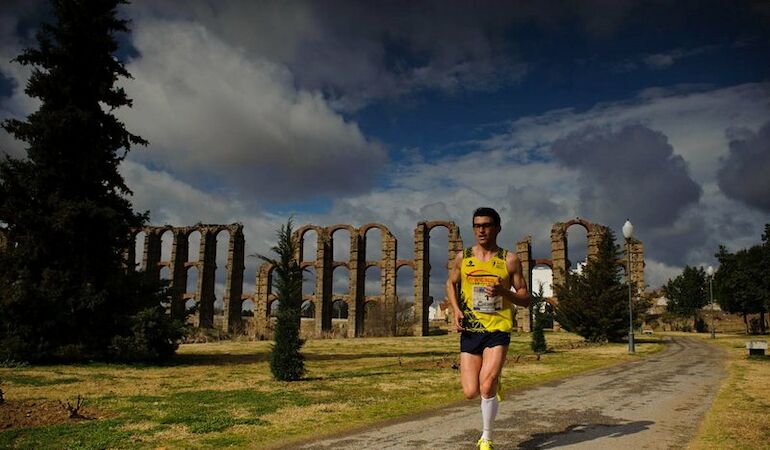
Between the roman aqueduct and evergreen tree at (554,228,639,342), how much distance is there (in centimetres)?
1716

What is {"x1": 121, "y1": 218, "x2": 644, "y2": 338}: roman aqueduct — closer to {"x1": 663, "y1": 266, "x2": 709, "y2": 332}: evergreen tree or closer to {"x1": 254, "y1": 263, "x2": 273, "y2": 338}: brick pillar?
{"x1": 254, "y1": 263, "x2": 273, "y2": 338}: brick pillar

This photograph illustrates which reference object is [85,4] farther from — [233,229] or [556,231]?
[556,231]

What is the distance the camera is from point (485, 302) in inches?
185

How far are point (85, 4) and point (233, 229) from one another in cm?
3302

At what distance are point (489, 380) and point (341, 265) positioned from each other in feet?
144

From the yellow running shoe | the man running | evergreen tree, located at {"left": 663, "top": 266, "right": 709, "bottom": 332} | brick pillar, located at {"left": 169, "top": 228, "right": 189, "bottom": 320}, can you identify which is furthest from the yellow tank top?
evergreen tree, located at {"left": 663, "top": 266, "right": 709, "bottom": 332}

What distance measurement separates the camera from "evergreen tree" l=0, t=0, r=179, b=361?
50.8ft

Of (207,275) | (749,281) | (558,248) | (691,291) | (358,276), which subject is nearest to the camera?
(749,281)

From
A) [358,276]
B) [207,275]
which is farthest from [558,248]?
[207,275]

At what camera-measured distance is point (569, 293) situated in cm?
2653

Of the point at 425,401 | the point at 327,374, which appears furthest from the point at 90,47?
the point at 425,401

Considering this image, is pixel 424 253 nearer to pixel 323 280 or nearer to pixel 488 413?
pixel 323 280

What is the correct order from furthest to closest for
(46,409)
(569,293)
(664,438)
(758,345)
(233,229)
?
(233,229)
(569,293)
(758,345)
(46,409)
(664,438)

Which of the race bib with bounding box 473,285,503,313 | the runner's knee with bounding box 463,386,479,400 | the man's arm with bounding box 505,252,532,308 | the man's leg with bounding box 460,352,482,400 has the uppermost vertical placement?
the man's arm with bounding box 505,252,532,308
